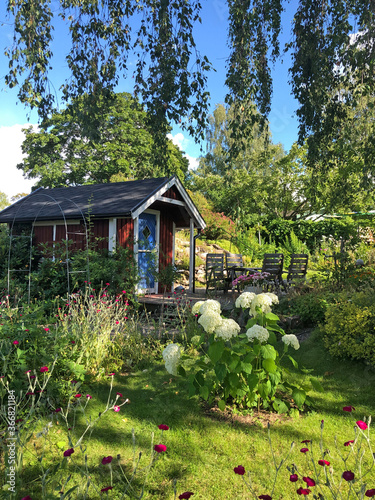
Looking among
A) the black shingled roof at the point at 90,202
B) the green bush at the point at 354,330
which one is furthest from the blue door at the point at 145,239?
the green bush at the point at 354,330

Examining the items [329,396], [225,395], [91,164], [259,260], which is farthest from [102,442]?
[91,164]

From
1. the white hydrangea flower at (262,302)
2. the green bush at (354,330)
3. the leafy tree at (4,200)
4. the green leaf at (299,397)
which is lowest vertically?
the green leaf at (299,397)

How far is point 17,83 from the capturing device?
5129mm

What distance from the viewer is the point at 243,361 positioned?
10.3ft

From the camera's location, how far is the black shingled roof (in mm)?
8961

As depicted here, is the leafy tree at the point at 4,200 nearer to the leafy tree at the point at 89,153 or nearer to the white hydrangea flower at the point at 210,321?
the leafy tree at the point at 89,153

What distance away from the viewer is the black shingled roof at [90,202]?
8961 millimetres

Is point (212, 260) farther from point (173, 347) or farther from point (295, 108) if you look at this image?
point (173, 347)

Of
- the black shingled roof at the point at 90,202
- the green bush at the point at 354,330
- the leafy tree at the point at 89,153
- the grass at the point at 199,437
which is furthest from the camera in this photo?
the leafy tree at the point at 89,153

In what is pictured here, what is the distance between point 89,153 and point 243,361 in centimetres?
2585

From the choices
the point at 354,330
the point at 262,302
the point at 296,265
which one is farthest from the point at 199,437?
the point at 296,265

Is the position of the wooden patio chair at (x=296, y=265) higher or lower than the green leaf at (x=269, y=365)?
higher

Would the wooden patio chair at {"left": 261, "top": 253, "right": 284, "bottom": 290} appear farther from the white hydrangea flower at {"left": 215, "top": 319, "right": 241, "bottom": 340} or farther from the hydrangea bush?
the white hydrangea flower at {"left": 215, "top": 319, "right": 241, "bottom": 340}

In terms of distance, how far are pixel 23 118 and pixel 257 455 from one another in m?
5.07
